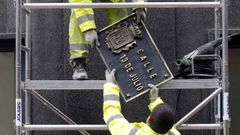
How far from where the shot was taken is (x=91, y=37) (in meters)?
6.66

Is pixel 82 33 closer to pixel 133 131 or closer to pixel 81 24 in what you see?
pixel 81 24

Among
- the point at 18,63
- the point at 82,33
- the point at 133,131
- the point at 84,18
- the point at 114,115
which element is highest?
the point at 84,18

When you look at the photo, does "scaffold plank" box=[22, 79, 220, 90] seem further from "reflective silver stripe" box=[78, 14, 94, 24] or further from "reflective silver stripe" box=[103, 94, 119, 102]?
"reflective silver stripe" box=[103, 94, 119, 102]

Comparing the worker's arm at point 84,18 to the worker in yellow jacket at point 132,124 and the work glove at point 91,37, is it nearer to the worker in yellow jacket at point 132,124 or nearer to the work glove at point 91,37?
the work glove at point 91,37

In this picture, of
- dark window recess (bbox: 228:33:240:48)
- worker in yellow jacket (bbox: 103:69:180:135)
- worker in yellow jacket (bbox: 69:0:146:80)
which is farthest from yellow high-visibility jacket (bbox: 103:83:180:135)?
dark window recess (bbox: 228:33:240:48)

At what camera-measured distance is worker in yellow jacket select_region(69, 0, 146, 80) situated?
22.0ft

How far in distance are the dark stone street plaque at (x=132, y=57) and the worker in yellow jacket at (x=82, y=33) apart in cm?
12

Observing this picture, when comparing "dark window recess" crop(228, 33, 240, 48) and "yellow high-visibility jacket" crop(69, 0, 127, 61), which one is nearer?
"yellow high-visibility jacket" crop(69, 0, 127, 61)

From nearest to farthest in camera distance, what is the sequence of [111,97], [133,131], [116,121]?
[133,131]
[116,121]
[111,97]

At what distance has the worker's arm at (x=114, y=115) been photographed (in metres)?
5.63

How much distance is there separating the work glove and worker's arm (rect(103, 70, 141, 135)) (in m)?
0.71

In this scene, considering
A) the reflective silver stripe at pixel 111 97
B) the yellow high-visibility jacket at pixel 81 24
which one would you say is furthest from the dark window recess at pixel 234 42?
the reflective silver stripe at pixel 111 97

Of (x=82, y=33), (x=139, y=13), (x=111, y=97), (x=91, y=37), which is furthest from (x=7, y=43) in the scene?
(x=111, y=97)

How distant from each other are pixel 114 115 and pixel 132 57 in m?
1.09
